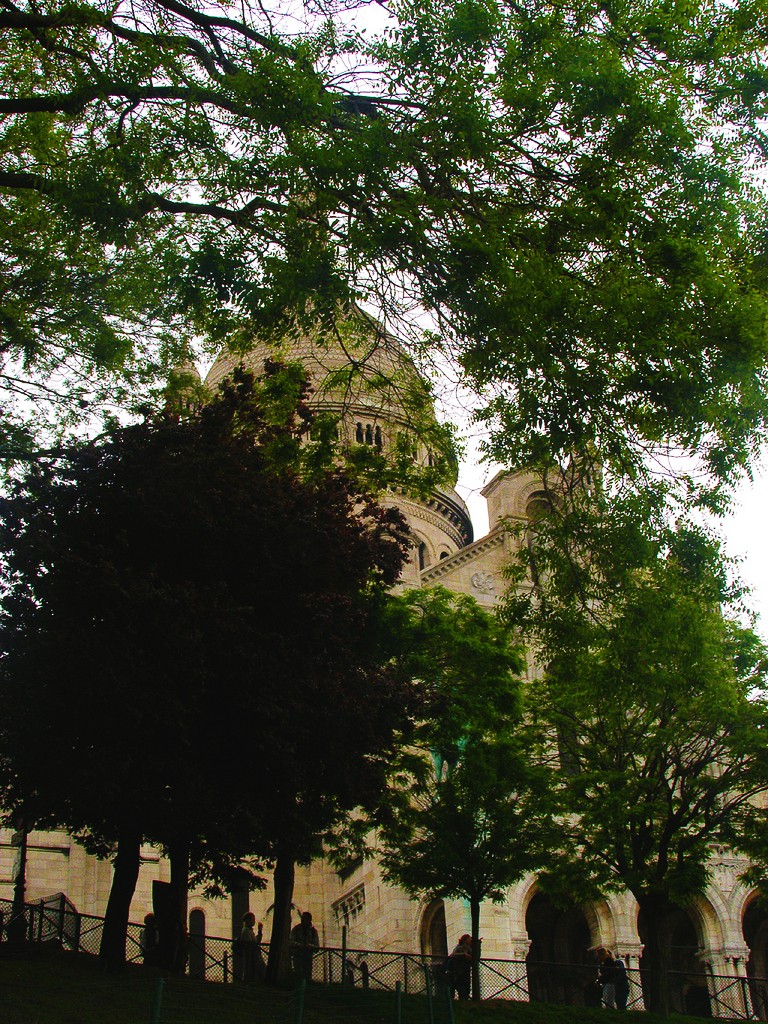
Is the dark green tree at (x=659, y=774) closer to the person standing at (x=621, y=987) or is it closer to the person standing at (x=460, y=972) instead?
the person standing at (x=621, y=987)

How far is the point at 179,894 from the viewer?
1803 cm

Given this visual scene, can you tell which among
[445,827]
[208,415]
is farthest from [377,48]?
[445,827]

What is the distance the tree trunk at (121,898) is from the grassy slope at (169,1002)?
345 millimetres

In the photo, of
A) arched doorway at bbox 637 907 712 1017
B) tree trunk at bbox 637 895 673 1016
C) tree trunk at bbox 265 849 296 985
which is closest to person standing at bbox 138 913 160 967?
tree trunk at bbox 265 849 296 985

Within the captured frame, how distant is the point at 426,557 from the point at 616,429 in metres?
43.4

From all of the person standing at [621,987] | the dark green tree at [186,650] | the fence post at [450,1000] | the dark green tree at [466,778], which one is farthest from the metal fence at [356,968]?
the dark green tree at [186,650]

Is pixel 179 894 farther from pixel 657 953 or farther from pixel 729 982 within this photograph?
pixel 729 982

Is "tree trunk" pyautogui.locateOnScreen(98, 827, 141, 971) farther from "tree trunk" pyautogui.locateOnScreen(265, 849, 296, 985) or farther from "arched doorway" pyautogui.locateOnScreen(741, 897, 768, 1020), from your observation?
"arched doorway" pyautogui.locateOnScreen(741, 897, 768, 1020)

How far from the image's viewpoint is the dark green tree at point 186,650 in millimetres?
16094

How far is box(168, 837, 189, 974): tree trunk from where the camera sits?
17.9 m

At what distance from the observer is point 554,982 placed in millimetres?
24359

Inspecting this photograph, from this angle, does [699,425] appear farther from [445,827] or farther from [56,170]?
[445,827]

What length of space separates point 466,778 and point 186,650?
872cm

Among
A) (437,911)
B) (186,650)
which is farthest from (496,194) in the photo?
(437,911)
